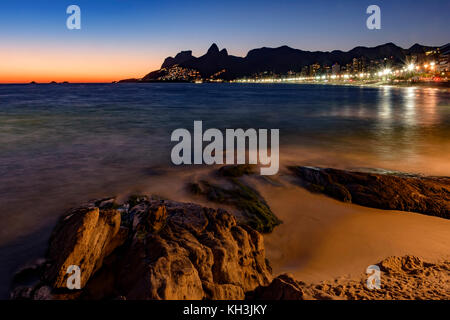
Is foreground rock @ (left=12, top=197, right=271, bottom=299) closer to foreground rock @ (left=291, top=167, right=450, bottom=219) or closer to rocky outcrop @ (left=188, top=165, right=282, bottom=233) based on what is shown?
rocky outcrop @ (left=188, top=165, right=282, bottom=233)

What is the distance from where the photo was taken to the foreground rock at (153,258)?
3672mm

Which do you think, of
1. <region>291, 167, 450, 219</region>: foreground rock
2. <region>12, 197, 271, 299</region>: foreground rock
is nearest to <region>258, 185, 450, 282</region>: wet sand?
<region>291, 167, 450, 219</region>: foreground rock

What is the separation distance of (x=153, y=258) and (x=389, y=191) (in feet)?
20.5

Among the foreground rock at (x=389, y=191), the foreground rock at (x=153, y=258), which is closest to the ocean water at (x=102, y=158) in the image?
the foreground rock at (x=153, y=258)

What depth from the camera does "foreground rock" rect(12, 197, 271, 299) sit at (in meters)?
3.67

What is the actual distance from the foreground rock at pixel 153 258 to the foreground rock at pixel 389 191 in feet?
12.5

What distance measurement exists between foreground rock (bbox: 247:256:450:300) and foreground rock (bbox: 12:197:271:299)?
1.74 ft

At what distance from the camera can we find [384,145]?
15906 millimetres

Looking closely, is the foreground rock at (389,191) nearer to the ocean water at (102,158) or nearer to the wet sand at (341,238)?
the wet sand at (341,238)

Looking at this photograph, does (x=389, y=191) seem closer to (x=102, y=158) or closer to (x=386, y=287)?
(x=386, y=287)

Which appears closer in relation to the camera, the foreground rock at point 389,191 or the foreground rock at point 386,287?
the foreground rock at point 386,287
